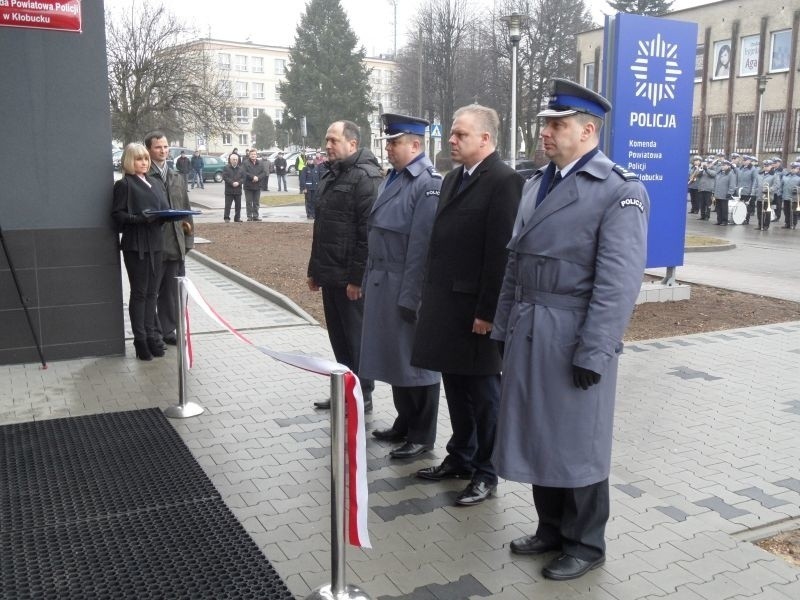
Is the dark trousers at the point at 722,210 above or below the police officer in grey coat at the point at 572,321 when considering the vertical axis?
below

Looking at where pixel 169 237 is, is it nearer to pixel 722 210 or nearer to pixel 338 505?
pixel 338 505

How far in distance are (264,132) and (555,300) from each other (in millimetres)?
87610

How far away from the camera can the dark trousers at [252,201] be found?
71.9 feet

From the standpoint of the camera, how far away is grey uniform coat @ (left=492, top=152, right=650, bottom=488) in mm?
3488

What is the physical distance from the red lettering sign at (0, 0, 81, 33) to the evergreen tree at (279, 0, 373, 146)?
2372 inches

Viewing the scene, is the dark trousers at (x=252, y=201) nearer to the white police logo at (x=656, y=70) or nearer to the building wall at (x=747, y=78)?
the white police logo at (x=656, y=70)

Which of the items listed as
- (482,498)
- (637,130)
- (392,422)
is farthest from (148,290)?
(637,130)

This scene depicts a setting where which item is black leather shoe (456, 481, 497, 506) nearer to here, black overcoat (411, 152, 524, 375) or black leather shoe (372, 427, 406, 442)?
black overcoat (411, 152, 524, 375)

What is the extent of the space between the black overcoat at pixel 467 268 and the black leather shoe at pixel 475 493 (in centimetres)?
64

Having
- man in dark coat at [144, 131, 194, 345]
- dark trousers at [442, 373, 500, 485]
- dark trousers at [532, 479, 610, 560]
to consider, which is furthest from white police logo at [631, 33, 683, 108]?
dark trousers at [532, 479, 610, 560]

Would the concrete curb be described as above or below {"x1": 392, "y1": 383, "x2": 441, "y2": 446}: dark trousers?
below

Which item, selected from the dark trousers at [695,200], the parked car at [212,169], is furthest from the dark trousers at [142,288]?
the parked car at [212,169]

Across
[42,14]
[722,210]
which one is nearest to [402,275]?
[42,14]

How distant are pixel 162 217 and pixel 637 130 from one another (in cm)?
583
